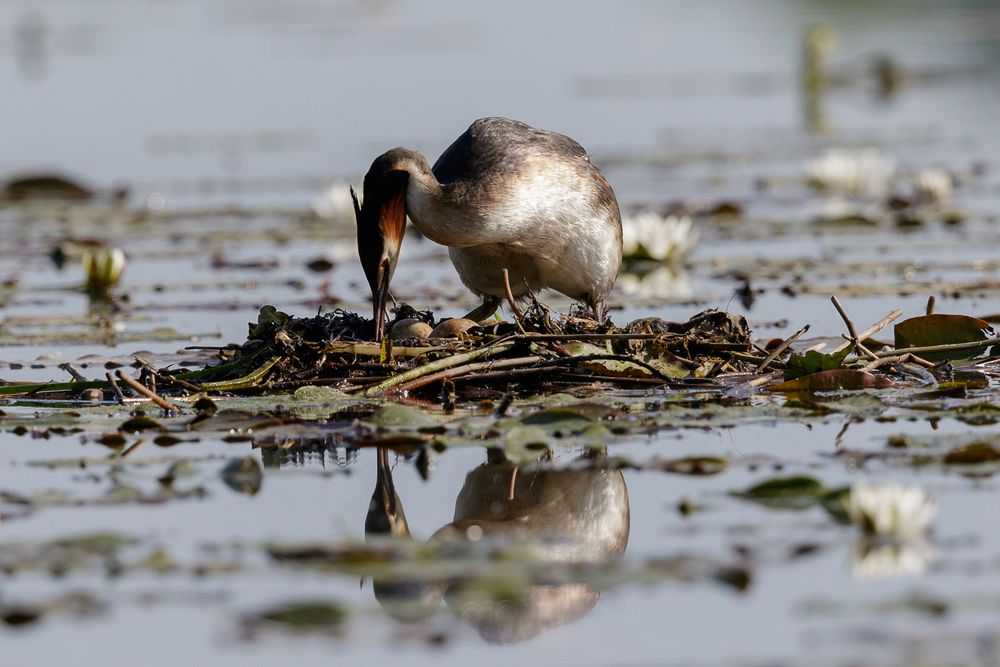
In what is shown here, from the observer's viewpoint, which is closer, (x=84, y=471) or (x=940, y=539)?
(x=940, y=539)

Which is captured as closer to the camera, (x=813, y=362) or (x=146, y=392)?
(x=146, y=392)

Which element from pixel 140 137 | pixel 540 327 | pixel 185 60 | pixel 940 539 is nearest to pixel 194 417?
pixel 540 327

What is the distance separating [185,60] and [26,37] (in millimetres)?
3139

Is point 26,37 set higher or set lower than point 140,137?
higher

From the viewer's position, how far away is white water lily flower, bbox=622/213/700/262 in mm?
12031

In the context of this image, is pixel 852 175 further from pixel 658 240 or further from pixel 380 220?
pixel 380 220

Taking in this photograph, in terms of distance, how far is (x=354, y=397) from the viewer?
719 cm

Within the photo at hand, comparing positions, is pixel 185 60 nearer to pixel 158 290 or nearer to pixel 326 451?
pixel 158 290

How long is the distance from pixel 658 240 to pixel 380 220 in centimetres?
474

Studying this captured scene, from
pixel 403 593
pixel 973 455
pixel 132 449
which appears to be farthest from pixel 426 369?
pixel 403 593

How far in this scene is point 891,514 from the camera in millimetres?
4906

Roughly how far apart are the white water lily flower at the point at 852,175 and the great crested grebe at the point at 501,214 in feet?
22.3

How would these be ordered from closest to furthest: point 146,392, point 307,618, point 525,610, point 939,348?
point 307,618
point 525,610
point 146,392
point 939,348

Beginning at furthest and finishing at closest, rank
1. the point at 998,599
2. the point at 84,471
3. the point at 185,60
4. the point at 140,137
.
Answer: the point at 185,60 < the point at 140,137 < the point at 84,471 < the point at 998,599
